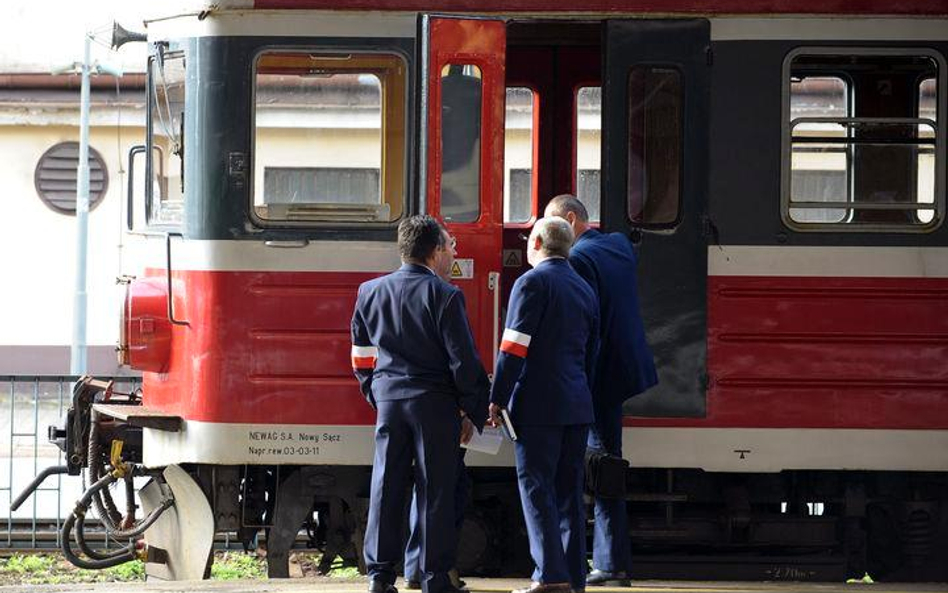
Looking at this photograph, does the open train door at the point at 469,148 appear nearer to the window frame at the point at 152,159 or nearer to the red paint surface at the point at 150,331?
the window frame at the point at 152,159

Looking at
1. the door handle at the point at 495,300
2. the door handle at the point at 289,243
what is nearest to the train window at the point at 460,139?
the door handle at the point at 495,300

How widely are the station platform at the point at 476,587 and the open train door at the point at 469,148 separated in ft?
4.17

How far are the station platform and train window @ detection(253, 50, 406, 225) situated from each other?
1.95 m

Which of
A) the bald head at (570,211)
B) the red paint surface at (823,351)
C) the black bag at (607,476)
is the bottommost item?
the black bag at (607,476)

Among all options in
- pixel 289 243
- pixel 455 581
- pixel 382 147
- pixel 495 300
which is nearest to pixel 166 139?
pixel 289 243

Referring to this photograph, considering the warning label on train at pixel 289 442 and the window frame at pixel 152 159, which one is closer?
the warning label on train at pixel 289 442

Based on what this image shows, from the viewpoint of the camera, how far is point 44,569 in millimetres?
12625

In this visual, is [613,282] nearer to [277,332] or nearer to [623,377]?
[623,377]

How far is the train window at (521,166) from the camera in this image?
11.0 metres

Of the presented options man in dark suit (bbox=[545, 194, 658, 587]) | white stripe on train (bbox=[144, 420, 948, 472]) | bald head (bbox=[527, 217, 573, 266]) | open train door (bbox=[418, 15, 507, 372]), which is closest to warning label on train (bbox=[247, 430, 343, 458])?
white stripe on train (bbox=[144, 420, 948, 472])

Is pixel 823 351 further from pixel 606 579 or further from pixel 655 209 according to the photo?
pixel 606 579

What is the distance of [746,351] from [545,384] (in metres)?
1.62

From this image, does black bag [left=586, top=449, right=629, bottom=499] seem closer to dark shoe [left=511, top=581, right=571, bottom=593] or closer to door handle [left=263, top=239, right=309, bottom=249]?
dark shoe [left=511, top=581, right=571, bottom=593]

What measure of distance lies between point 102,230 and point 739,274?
73.4 ft
